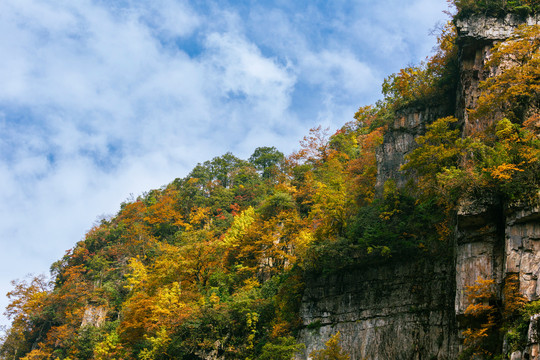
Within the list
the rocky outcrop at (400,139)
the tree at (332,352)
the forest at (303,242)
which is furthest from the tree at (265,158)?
the tree at (332,352)

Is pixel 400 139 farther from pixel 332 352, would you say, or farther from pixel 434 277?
pixel 332 352

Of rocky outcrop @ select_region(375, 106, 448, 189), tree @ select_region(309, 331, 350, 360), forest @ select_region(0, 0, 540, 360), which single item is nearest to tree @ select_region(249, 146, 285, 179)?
forest @ select_region(0, 0, 540, 360)

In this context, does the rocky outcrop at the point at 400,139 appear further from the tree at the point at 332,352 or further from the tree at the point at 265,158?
the tree at the point at 265,158

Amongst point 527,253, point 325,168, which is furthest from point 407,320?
point 325,168

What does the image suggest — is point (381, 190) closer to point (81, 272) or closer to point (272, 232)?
point (272, 232)

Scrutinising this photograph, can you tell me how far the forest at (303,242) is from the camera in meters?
17.3

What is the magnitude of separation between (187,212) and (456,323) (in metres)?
31.0

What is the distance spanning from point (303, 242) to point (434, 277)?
764 cm

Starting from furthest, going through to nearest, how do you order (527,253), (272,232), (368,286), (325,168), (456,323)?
(325,168) < (272,232) < (368,286) < (456,323) < (527,253)

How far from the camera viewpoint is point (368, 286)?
68.5 feet

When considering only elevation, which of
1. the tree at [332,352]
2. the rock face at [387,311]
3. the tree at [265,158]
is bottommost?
the tree at [332,352]

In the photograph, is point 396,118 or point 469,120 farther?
point 396,118

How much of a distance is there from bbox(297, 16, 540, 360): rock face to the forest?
500 millimetres

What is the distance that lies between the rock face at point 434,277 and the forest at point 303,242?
50 cm
